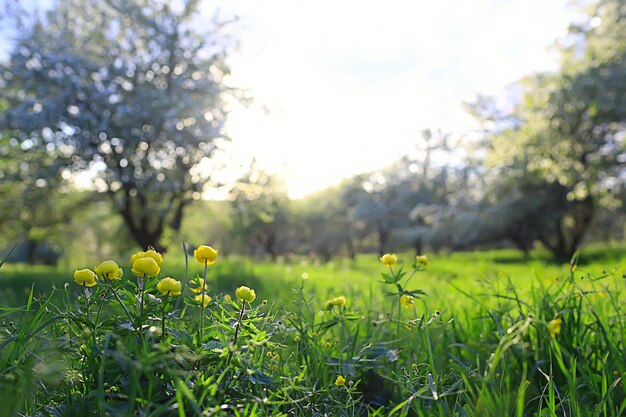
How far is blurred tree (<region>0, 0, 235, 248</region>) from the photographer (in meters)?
9.36

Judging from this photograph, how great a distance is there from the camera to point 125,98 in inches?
389

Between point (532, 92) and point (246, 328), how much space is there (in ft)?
43.3

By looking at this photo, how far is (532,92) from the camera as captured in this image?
1264cm

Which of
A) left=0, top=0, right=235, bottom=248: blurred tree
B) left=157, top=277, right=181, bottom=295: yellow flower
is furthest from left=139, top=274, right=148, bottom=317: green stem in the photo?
left=0, top=0, right=235, bottom=248: blurred tree

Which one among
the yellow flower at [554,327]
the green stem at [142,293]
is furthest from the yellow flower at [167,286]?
the yellow flower at [554,327]

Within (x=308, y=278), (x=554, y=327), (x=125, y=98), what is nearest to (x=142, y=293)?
(x=554, y=327)

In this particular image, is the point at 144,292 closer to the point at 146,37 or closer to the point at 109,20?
the point at 146,37

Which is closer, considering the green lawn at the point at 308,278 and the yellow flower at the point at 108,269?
the yellow flower at the point at 108,269

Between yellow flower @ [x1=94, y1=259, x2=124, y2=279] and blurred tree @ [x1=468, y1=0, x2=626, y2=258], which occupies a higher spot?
blurred tree @ [x1=468, y1=0, x2=626, y2=258]

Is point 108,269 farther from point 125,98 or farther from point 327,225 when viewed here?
point 327,225

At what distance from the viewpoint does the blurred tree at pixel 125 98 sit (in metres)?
9.36

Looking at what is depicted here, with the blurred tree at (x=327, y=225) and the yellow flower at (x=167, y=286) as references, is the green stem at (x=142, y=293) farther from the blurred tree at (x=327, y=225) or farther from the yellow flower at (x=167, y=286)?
the blurred tree at (x=327, y=225)

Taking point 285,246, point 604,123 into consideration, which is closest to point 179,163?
point 604,123

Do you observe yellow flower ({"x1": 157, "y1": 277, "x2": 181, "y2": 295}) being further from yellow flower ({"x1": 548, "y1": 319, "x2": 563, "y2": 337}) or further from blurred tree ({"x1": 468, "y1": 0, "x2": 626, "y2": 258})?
blurred tree ({"x1": 468, "y1": 0, "x2": 626, "y2": 258})
